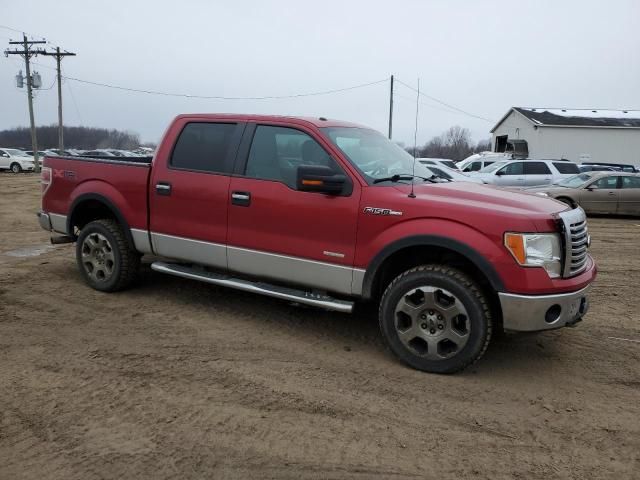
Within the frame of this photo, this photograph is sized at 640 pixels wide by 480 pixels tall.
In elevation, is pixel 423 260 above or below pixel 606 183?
below

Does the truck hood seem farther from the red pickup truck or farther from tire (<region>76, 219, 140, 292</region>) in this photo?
tire (<region>76, 219, 140, 292</region>)

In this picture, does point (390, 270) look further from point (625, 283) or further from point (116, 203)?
point (625, 283)

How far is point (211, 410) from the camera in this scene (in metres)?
3.55

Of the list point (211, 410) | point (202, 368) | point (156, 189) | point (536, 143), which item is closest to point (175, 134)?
point (156, 189)

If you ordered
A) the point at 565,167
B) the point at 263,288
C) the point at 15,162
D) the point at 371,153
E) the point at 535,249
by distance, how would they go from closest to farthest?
1. the point at 535,249
2. the point at 263,288
3. the point at 371,153
4. the point at 565,167
5. the point at 15,162

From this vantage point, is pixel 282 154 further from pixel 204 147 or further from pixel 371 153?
pixel 204 147

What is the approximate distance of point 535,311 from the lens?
3.85m

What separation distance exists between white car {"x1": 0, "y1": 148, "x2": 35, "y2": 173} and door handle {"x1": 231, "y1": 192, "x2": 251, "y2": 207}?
128ft

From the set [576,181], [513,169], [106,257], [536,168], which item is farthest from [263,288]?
[536,168]

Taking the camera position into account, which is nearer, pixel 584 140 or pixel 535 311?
pixel 535 311

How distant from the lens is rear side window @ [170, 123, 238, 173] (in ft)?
17.3

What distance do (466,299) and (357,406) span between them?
3.70 feet

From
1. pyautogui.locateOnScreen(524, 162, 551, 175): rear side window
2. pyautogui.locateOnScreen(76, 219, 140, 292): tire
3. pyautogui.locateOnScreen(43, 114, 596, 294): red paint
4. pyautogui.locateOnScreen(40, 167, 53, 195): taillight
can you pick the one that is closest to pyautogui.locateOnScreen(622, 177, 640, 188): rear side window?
pyautogui.locateOnScreen(524, 162, 551, 175): rear side window

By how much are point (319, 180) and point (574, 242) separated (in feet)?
6.60
